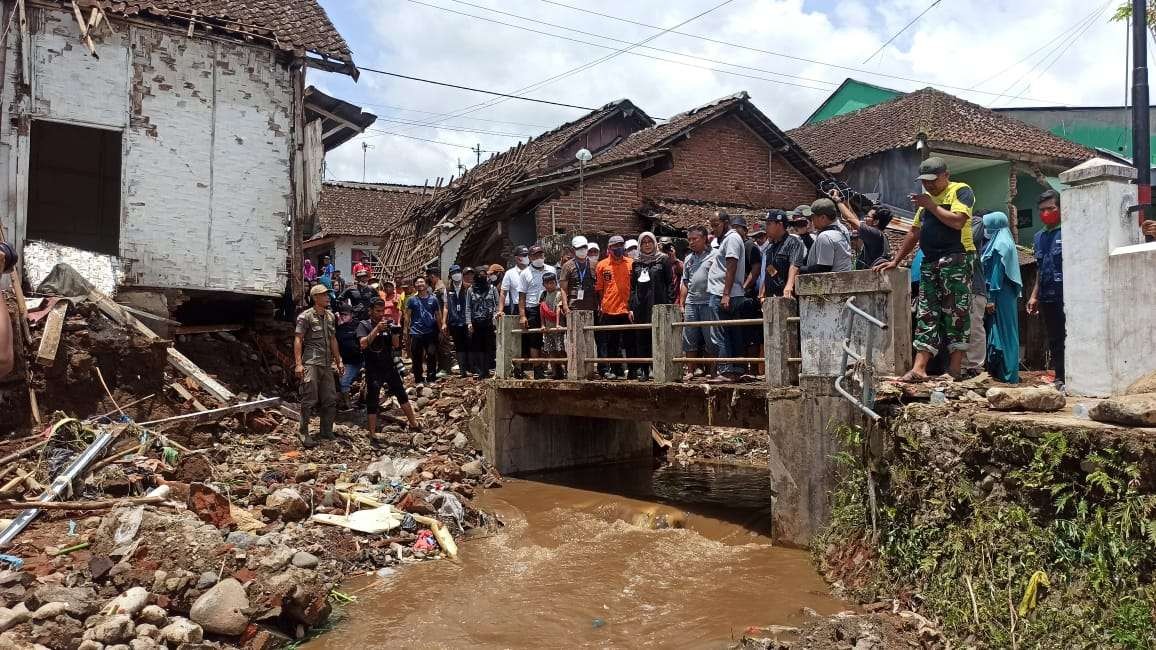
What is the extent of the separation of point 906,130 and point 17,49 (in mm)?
18410

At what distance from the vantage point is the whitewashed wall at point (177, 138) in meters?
11.5

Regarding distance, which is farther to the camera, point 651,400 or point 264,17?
point 264,17

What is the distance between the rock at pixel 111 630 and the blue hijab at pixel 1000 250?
7.13 metres

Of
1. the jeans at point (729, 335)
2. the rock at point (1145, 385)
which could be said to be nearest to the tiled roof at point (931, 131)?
the jeans at point (729, 335)

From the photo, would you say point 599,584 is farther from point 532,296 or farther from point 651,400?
point 532,296

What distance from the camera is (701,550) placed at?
850 cm

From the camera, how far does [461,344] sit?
13.9 metres

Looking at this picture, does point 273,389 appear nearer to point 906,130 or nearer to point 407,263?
point 407,263

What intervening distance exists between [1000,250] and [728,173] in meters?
13.8

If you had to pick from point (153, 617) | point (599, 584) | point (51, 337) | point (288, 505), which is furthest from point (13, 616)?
point (51, 337)

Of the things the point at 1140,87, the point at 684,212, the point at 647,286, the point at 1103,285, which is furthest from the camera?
the point at 684,212

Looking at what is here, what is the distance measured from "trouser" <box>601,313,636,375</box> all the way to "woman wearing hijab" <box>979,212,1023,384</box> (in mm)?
4238

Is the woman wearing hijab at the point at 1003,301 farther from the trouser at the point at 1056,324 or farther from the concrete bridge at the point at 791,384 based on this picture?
the concrete bridge at the point at 791,384

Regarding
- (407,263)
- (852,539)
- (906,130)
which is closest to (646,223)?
(407,263)
